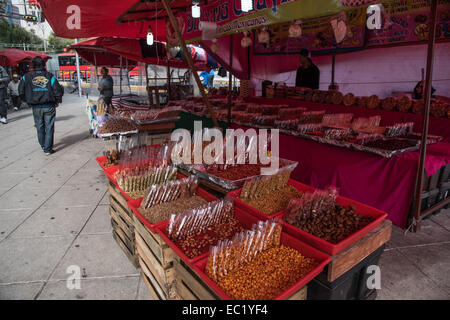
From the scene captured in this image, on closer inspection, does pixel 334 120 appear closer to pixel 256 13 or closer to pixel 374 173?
pixel 374 173

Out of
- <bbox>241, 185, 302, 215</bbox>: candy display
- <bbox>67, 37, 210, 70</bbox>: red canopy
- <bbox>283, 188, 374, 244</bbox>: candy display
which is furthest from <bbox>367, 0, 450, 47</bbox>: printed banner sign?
<bbox>67, 37, 210, 70</bbox>: red canopy

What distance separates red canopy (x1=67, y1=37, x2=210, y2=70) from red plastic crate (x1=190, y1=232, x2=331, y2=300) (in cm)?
835

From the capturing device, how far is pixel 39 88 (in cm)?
648

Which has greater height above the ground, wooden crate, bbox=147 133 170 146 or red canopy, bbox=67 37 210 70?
red canopy, bbox=67 37 210 70

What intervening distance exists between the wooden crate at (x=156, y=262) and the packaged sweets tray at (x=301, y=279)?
1.45 ft

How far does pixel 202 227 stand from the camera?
2172 mm

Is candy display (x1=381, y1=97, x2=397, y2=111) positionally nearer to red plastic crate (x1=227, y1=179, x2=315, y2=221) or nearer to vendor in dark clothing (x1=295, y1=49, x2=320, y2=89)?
vendor in dark clothing (x1=295, y1=49, x2=320, y2=89)

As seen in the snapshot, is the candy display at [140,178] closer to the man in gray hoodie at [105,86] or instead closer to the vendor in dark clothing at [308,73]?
the vendor in dark clothing at [308,73]

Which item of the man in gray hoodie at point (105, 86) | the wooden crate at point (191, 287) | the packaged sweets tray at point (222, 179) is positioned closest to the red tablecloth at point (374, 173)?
the packaged sweets tray at point (222, 179)

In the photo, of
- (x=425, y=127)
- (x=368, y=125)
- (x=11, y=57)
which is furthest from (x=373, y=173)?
(x=11, y=57)

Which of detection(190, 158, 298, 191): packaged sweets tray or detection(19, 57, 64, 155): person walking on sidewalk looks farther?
detection(19, 57, 64, 155): person walking on sidewalk

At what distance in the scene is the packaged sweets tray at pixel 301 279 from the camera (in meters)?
1.48

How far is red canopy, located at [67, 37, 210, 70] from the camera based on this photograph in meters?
8.47

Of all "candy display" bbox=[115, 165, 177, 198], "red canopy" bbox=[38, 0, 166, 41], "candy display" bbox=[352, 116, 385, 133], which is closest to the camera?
"candy display" bbox=[115, 165, 177, 198]
